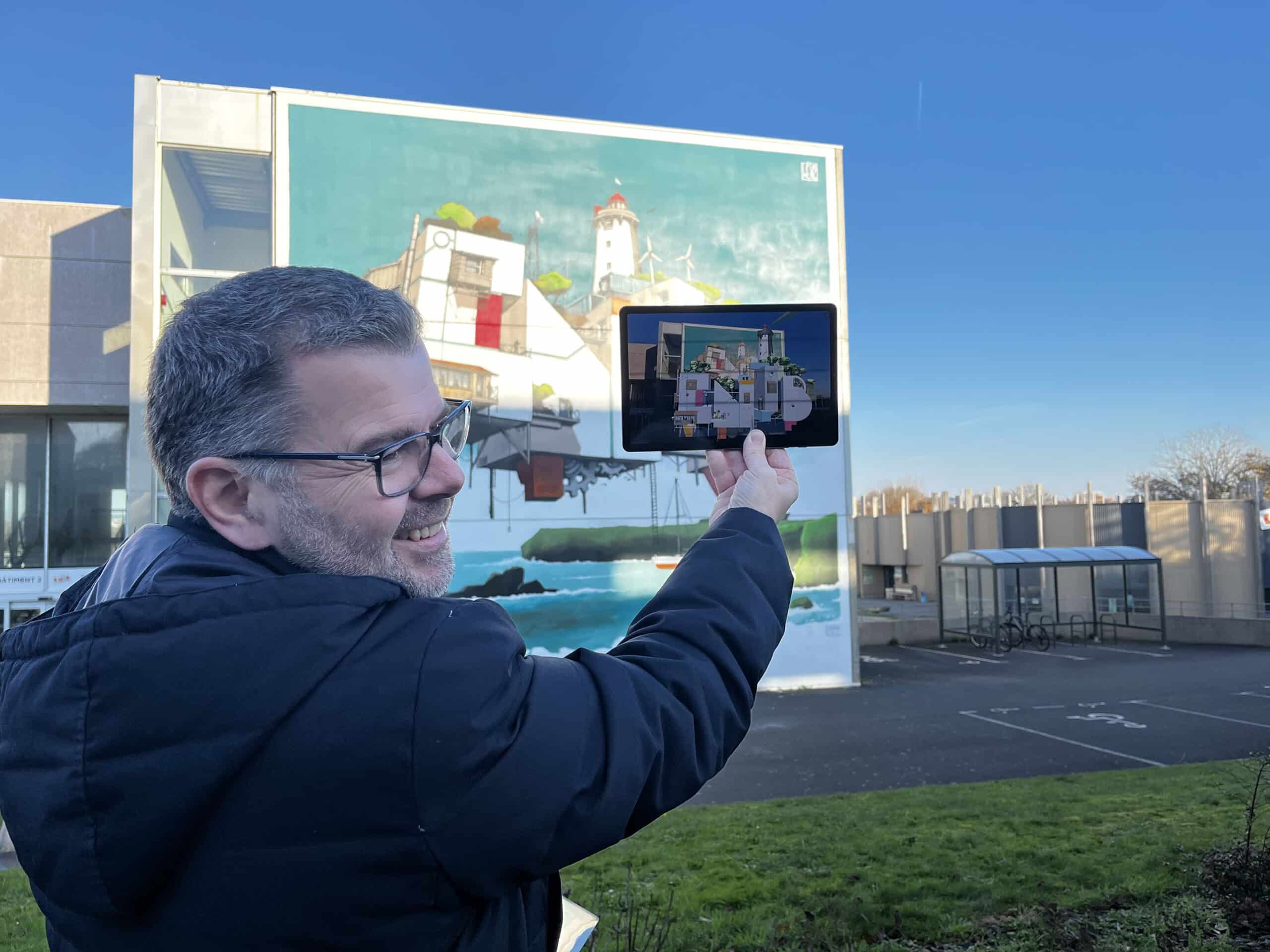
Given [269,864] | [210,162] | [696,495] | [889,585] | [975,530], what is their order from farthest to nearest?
1. [889,585]
2. [975,530]
3. [696,495]
4. [210,162]
5. [269,864]

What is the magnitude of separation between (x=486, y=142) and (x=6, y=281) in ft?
31.9

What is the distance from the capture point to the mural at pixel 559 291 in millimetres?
16062

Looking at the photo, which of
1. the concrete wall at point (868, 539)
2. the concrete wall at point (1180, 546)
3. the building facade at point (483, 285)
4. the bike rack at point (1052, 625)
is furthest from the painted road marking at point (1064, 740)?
the concrete wall at point (868, 539)

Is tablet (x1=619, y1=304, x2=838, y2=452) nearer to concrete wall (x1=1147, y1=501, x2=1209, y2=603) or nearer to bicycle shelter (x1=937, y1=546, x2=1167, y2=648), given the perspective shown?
bicycle shelter (x1=937, y1=546, x2=1167, y2=648)

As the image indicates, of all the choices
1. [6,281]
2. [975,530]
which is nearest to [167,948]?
[6,281]

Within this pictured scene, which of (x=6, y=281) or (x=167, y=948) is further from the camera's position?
(x=6, y=281)

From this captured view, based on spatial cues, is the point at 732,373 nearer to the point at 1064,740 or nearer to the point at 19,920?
the point at 19,920

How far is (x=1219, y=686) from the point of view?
16.5 metres

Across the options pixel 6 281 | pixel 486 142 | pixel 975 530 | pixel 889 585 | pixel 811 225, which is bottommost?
pixel 889 585

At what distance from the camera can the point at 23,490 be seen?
18.6 m

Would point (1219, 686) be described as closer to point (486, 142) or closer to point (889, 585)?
point (486, 142)

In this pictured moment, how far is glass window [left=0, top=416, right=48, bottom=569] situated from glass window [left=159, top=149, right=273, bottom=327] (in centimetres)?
531

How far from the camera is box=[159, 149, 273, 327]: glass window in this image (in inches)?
615

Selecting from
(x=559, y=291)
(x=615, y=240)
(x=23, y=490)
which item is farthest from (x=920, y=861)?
(x=23, y=490)
